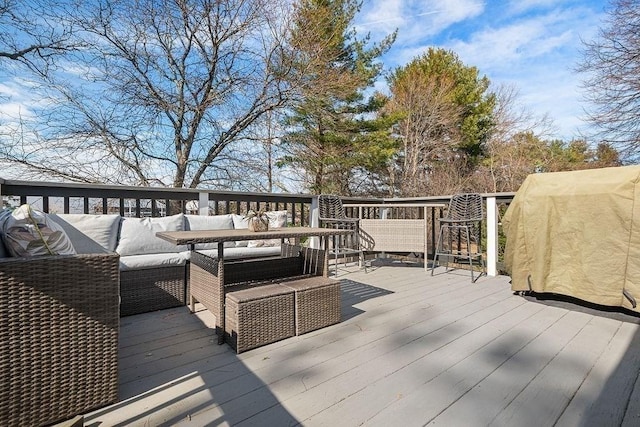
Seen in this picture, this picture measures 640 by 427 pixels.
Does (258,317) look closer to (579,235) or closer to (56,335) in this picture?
(56,335)

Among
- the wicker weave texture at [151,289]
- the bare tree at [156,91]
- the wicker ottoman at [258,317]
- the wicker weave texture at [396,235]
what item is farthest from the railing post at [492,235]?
the bare tree at [156,91]

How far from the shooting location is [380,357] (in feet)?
6.20

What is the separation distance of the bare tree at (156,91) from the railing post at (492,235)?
6.23 metres

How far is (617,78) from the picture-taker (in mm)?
9250

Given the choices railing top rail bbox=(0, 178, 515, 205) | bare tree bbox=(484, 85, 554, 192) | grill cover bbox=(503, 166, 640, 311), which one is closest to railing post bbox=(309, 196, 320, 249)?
railing top rail bbox=(0, 178, 515, 205)

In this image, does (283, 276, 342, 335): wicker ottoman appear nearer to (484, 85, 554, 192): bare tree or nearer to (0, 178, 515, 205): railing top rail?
(0, 178, 515, 205): railing top rail

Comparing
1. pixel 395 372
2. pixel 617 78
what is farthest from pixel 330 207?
pixel 617 78

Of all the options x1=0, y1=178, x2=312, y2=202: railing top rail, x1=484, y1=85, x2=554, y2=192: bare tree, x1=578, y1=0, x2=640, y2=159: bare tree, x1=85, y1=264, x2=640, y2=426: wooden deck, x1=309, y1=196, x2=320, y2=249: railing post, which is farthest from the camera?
x1=484, y1=85, x2=554, y2=192: bare tree

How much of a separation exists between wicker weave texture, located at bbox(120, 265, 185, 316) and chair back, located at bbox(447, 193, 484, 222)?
3339mm

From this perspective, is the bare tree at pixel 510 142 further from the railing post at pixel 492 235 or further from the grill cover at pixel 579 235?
the grill cover at pixel 579 235

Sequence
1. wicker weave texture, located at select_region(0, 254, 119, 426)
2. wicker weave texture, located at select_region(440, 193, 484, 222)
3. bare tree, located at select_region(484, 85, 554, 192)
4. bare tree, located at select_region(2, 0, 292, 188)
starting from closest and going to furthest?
wicker weave texture, located at select_region(0, 254, 119, 426) < wicker weave texture, located at select_region(440, 193, 484, 222) < bare tree, located at select_region(2, 0, 292, 188) < bare tree, located at select_region(484, 85, 554, 192)

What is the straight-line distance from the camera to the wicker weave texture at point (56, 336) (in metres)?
1.24

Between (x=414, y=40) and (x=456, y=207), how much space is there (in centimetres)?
1059

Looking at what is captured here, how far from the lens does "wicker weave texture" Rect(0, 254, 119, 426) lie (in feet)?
4.06
